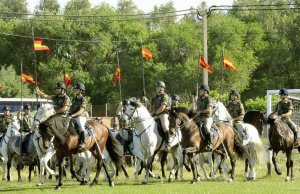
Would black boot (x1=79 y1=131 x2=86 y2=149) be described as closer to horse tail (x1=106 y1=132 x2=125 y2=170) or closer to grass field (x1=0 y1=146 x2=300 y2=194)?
grass field (x1=0 y1=146 x2=300 y2=194)

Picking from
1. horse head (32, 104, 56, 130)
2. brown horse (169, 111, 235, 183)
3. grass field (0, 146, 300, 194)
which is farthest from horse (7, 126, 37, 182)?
brown horse (169, 111, 235, 183)

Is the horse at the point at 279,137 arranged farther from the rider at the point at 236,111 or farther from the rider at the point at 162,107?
the rider at the point at 162,107

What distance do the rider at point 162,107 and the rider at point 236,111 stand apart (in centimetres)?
326

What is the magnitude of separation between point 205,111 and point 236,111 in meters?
3.25

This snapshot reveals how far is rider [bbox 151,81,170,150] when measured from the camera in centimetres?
2097

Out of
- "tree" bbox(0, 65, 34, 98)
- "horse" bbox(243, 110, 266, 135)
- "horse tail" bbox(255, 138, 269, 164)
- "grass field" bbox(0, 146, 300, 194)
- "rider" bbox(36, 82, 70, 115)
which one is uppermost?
"tree" bbox(0, 65, 34, 98)

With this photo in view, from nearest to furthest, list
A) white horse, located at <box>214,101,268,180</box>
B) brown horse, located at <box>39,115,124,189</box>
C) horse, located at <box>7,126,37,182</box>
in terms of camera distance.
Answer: brown horse, located at <box>39,115,124,189</box>, white horse, located at <box>214,101,268,180</box>, horse, located at <box>7,126,37,182</box>

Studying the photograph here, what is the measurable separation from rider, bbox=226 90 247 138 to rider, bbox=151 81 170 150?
3.26 m

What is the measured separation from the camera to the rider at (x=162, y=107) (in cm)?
2097

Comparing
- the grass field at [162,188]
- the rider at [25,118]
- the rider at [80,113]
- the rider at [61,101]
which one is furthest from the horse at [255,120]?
the rider at [61,101]

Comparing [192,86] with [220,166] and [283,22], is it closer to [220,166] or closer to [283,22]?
[283,22]

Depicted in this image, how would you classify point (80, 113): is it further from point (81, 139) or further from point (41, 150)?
point (41, 150)

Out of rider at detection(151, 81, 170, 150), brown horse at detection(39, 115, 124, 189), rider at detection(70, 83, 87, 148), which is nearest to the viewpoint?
brown horse at detection(39, 115, 124, 189)

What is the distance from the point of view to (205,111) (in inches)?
811
